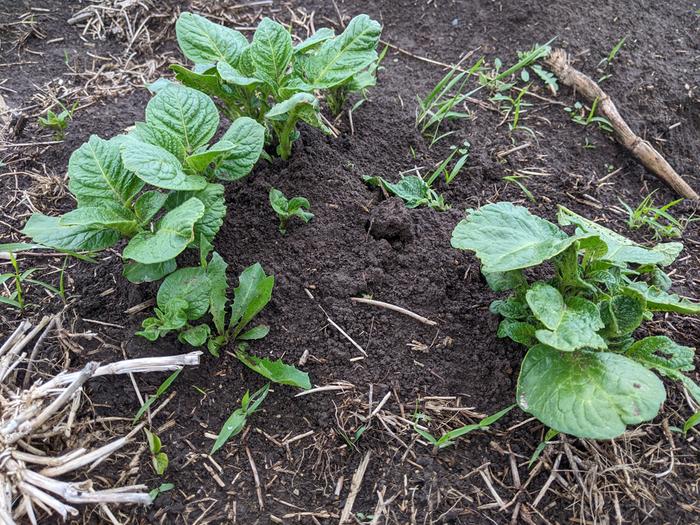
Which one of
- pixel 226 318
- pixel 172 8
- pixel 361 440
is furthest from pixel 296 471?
pixel 172 8

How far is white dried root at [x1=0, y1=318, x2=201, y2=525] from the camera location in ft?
5.13

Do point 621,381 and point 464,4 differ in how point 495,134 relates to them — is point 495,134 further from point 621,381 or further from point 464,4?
point 621,381

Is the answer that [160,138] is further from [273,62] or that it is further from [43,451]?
[43,451]

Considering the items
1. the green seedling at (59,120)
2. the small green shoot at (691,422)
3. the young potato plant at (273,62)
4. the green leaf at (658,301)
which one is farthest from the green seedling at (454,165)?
the green seedling at (59,120)

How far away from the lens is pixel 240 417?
183cm

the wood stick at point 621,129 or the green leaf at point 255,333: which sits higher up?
the wood stick at point 621,129

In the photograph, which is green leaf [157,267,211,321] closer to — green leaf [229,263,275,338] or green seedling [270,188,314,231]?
green leaf [229,263,275,338]

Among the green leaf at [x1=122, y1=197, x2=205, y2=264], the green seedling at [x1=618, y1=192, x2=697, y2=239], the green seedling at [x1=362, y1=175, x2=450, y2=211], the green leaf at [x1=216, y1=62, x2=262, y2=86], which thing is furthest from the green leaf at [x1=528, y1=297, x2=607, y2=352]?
the green leaf at [x1=216, y1=62, x2=262, y2=86]

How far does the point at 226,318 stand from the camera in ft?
6.79

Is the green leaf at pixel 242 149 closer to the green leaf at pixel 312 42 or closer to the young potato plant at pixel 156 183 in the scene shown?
the young potato plant at pixel 156 183

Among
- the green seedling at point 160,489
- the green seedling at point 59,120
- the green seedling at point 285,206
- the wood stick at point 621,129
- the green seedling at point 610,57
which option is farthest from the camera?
the green seedling at point 610,57

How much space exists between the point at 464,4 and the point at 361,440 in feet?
8.70

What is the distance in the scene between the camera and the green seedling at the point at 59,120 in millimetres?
2598

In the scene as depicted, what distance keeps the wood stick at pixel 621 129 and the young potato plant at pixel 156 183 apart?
179cm
